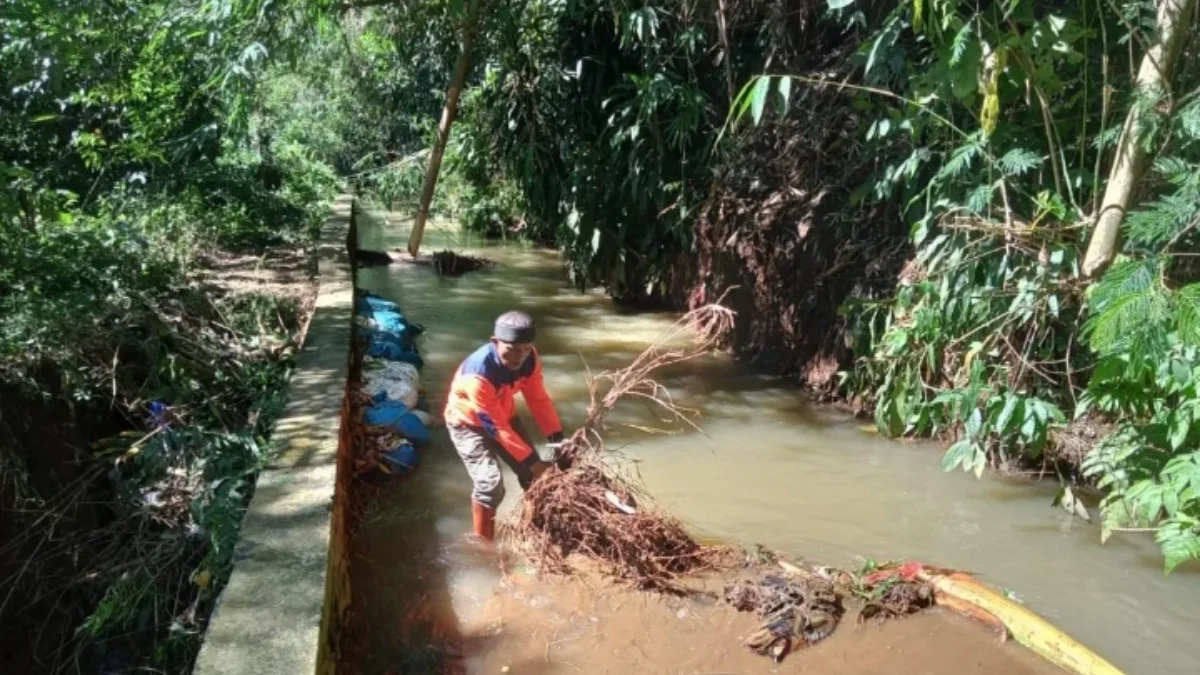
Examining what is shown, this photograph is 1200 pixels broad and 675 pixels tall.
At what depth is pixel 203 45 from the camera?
27.2ft

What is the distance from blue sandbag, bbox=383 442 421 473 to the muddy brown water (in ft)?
0.39

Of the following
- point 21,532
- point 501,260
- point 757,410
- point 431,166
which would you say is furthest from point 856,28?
point 501,260

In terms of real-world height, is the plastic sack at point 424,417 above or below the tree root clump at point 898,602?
above

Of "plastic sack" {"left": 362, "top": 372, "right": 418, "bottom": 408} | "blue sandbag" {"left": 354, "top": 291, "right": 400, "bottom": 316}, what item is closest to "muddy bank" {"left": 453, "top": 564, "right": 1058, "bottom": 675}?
"plastic sack" {"left": 362, "top": 372, "right": 418, "bottom": 408}

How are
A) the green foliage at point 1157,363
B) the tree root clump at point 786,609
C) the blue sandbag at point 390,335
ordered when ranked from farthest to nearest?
the blue sandbag at point 390,335, the tree root clump at point 786,609, the green foliage at point 1157,363

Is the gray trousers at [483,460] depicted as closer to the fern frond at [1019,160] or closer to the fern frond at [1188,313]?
the fern frond at [1019,160]

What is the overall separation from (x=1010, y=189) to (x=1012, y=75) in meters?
0.98

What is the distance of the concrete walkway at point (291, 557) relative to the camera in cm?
267

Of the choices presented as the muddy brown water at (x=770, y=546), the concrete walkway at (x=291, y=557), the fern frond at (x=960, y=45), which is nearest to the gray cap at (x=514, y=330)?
the concrete walkway at (x=291, y=557)

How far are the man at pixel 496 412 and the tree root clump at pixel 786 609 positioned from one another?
1084 millimetres

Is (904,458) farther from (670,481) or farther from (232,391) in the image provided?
(232,391)

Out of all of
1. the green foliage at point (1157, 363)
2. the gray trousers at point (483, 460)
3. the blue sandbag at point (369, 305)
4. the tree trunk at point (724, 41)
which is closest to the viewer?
the green foliage at point (1157, 363)

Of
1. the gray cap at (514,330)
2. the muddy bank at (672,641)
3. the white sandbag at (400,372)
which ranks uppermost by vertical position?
the gray cap at (514,330)

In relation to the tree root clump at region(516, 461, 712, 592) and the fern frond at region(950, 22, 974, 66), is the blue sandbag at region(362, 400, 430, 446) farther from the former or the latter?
the fern frond at region(950, 22, 974, 66)
